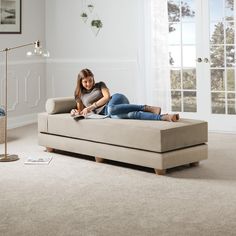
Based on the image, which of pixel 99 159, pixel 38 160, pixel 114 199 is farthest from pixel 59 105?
pixel 114 199

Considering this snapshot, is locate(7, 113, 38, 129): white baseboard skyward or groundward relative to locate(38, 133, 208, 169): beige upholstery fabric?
skyward

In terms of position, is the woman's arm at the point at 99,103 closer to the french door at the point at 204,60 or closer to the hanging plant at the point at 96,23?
the french door at the point at 204,60

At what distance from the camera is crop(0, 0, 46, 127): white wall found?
761 centimetres

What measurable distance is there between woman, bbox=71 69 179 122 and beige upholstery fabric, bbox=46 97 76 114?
0.18 m

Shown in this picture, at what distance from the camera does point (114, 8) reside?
7.63m

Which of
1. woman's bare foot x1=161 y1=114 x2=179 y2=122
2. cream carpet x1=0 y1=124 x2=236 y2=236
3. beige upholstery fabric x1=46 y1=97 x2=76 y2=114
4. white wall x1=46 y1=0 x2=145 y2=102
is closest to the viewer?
cream carpet x1=0 y1=124 x2=236 y2=236

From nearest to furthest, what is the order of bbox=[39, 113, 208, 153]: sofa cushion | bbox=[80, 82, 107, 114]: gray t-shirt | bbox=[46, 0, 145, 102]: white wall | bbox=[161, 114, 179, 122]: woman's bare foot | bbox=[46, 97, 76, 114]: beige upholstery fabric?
bbox=[39, 113, 208, 153]: sofa cushion, bbox=[161, 114, 179, 122]: woman's bare foot, bbox=[80, 82, 107, 114]: gray t-shirt, bbox=[46, 97, 76, 114]: beige upholstery fabric, bbox=[46, 0, 145, 102]: white wall

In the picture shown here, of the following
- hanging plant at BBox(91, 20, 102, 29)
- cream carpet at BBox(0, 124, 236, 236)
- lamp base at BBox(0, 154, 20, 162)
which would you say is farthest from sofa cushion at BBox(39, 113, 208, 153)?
hanging plant at BBox(91, 20, 102, 29)

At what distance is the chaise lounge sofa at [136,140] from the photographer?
15.4 ft

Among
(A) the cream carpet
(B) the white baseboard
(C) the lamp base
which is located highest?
(B) the white baseboard

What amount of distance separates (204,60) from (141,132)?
2609 mm

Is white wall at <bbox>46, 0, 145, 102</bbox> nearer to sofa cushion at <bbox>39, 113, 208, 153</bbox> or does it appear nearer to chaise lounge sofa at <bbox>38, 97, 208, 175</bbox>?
chaise lounge sofa at <bbox>38, 97, 208, 175</bbox>

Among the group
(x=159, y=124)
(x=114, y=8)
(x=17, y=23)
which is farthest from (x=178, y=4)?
(x=159, y=124)

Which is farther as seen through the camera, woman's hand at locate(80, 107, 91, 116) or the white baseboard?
the white baseboard
